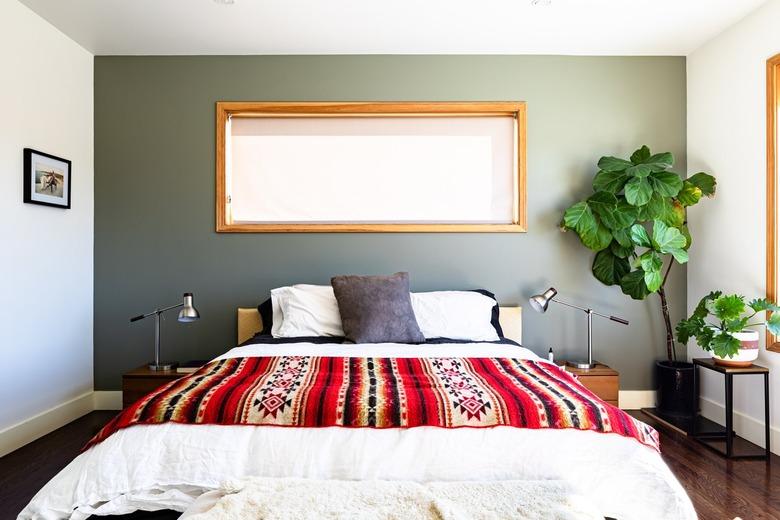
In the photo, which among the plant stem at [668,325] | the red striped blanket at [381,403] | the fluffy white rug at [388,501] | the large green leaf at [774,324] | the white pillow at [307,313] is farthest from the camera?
the plant stem at [668,325]

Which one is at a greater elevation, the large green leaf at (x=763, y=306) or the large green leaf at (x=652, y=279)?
the large green leaf at (x=652, y=279)

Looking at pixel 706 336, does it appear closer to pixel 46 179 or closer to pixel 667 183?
pixel 667 183

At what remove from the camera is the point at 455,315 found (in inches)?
124

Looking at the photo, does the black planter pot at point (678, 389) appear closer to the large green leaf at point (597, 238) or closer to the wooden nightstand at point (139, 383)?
the large green leaf at point (597, 238)

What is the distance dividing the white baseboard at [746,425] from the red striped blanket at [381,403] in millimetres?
1662

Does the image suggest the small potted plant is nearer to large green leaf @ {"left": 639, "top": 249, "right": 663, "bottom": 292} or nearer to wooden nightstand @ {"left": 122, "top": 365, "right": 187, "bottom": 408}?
large green leaf @ {"left": 639, "top": 249, "right": 663, "bottom": 292}

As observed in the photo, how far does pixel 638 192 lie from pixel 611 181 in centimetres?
22

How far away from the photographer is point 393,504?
1.36 meters

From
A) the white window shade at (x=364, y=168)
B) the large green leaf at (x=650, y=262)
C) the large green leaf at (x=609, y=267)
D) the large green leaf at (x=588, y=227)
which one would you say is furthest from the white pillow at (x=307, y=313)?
the large green leaf at (x=650, y=262)

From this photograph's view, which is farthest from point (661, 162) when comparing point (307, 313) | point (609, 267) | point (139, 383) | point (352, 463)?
point (139, 383)

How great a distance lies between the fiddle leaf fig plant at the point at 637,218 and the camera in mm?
3146

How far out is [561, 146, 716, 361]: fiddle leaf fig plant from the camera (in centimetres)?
315

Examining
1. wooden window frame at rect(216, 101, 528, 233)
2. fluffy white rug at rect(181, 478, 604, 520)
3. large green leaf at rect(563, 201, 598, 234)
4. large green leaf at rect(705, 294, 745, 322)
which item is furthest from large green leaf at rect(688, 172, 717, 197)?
fluffy white rug at rect(181, 478, 604, 520)

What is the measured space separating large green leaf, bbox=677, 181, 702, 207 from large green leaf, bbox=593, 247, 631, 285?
20.8 inches
